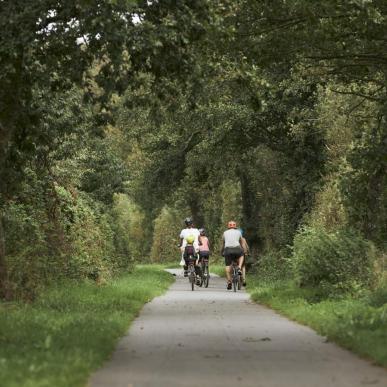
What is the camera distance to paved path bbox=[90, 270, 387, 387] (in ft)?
27.8

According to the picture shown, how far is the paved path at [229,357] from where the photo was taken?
8484 mm

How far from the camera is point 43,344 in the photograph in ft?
34.1

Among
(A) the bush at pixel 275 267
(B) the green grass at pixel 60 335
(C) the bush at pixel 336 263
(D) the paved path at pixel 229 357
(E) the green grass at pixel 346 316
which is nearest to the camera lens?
(B) the green grass at pixel 60 335

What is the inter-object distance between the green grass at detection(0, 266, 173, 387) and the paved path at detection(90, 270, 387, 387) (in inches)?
10.7

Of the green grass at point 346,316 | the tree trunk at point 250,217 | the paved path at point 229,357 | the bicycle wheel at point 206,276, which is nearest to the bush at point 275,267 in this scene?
the bicycle wheel at point 206,276

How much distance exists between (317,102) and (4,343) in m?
20.7

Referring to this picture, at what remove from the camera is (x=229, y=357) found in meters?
10.2

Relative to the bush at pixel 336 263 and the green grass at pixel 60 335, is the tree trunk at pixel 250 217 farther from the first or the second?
the green grass at pixel 60 335

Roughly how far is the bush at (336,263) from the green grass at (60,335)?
4059 millimetres

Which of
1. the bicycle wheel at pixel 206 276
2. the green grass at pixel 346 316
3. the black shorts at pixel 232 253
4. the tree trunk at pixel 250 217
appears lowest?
the bicycle wheel at pixel 206 276

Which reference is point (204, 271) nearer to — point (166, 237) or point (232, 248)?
point (232, 248)

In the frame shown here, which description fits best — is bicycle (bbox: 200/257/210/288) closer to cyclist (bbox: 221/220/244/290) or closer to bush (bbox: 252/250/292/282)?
bush (bbox: 252/250/292/282)

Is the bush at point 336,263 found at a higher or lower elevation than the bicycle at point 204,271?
higher

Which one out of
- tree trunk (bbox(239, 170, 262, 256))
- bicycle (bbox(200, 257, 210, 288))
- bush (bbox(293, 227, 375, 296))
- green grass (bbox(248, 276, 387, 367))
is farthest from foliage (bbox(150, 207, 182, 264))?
green grass (bbox(248, 276, 387, 367))
